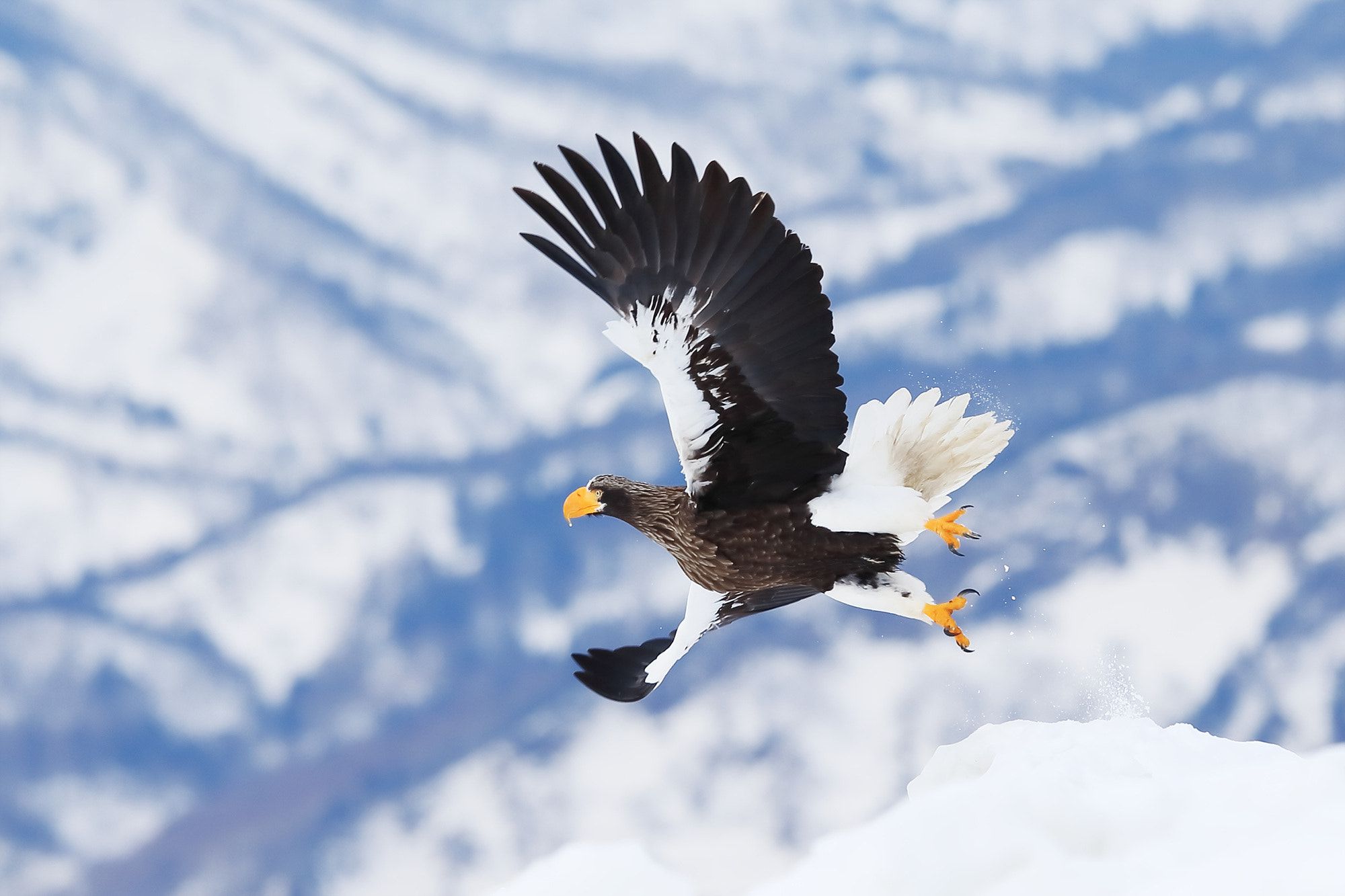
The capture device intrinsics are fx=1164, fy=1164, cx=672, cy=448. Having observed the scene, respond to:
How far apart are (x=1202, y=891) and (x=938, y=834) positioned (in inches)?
33.8

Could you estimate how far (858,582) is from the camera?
683 centimetres

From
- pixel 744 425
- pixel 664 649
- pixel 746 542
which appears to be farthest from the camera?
pixel 664 649

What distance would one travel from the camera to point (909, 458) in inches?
260

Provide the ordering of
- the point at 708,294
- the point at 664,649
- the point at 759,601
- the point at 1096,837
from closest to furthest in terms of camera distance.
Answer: the point at 1096,837 < the point at 708,294 < the point at 759,601 < the point at 664,649

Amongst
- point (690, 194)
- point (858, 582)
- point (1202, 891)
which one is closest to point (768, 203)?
point (690, 194)

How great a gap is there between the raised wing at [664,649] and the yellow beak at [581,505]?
0.79m

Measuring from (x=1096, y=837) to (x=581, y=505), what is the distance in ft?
11.8

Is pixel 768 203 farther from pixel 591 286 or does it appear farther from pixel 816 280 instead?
pixel 591 286

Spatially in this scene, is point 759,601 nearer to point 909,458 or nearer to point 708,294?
point 909,458

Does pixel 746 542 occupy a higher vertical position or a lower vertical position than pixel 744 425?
lower

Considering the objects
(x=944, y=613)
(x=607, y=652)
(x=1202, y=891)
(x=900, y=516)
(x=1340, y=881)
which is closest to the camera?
(x=1340, y=881)

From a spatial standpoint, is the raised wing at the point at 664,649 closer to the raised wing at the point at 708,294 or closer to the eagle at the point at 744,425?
the eagle at the point at 744,425

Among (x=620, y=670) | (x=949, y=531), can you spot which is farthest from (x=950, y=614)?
(x=620, y=670)

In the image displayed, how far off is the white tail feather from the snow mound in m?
1.81
